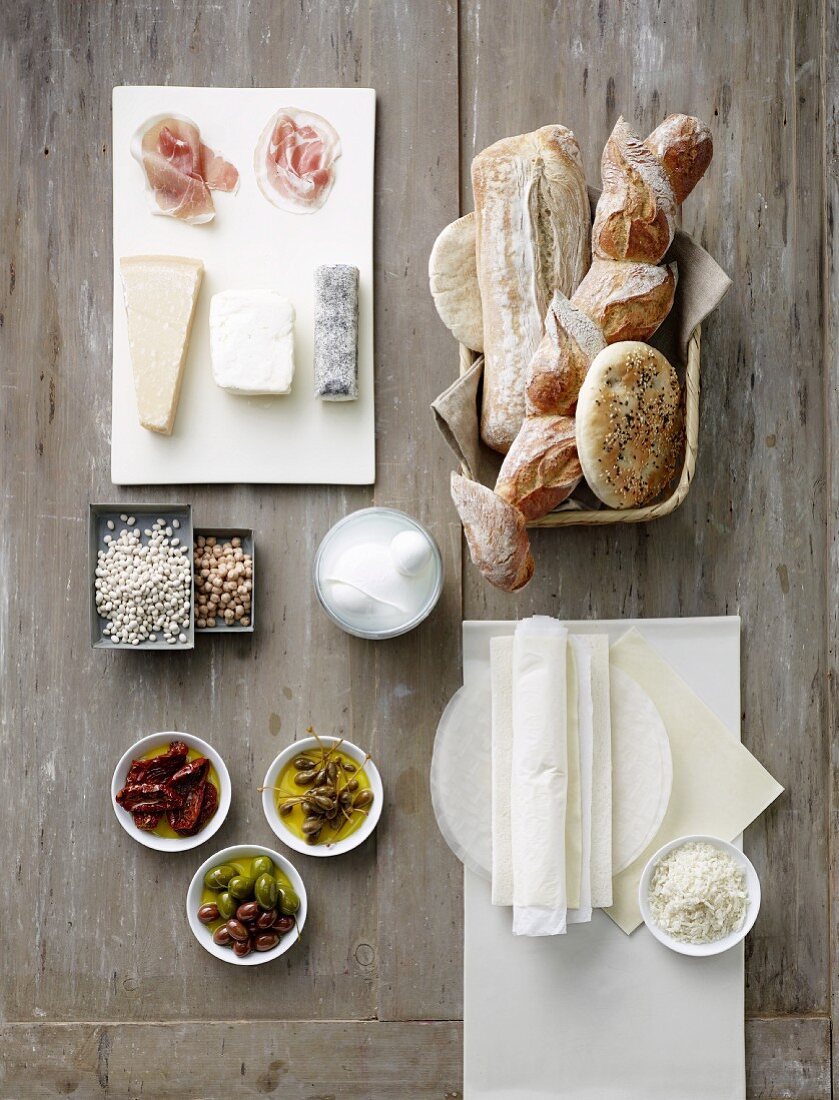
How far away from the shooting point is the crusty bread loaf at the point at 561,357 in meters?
1.27

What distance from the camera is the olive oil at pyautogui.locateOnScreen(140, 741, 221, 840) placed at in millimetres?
1476

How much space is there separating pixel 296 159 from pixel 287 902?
1.16m

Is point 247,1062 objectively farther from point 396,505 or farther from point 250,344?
point 250,344

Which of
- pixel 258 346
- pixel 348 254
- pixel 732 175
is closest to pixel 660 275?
pixel 732 175

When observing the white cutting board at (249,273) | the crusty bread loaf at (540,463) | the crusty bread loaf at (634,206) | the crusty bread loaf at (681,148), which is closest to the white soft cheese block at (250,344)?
the white cutting board at (249,273)

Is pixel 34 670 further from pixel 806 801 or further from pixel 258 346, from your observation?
pixel 806 801

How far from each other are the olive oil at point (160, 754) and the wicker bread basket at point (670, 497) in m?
0.62

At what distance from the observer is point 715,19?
154 centimetres

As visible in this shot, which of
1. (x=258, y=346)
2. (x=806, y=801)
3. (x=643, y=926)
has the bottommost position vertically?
(x=643, y=926)

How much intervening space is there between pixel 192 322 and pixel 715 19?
99 centimetres

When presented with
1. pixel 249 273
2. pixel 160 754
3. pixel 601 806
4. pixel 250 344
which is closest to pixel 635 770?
pixel 601 806

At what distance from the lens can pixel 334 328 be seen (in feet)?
4.79

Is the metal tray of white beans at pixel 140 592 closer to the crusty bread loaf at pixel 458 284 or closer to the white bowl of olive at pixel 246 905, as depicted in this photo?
the white bowl of olive at pixel 246 905

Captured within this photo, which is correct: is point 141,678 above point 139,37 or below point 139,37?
below
